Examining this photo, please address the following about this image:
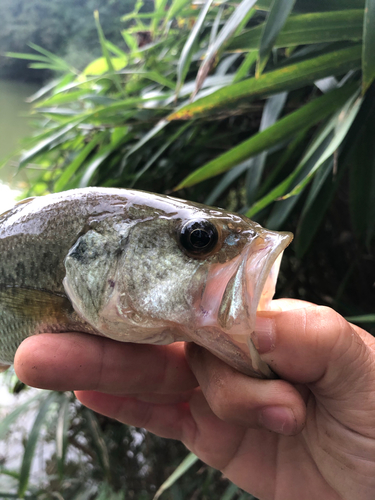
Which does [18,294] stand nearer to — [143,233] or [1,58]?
[143,233]

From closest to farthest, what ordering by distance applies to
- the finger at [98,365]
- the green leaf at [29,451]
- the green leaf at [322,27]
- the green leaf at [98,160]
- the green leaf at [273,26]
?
the finger at [98,365] → the green leaf at [273,26] → the green leaf at [322,27] → the green leaf at [29,451] → the green leaf at [98,160]

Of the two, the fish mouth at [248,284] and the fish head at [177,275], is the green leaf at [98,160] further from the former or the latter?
the fish mouth at [248,284]

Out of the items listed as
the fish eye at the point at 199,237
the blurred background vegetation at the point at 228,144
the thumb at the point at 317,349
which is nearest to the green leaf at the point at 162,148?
the blurred background vegetation at the point at 228,144

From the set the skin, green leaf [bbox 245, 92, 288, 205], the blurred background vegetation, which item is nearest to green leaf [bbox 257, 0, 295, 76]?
the blurred background vegetation

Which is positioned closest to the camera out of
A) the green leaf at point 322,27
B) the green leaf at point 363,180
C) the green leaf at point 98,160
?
the green leaf at point 322,27

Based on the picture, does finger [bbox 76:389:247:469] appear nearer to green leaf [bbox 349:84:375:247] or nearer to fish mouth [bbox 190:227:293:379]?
fish mouth [bbox 190:227:293:379]

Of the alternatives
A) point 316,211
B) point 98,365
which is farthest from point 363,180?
point 98,365

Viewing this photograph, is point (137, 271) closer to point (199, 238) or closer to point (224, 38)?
point (199, 238)
